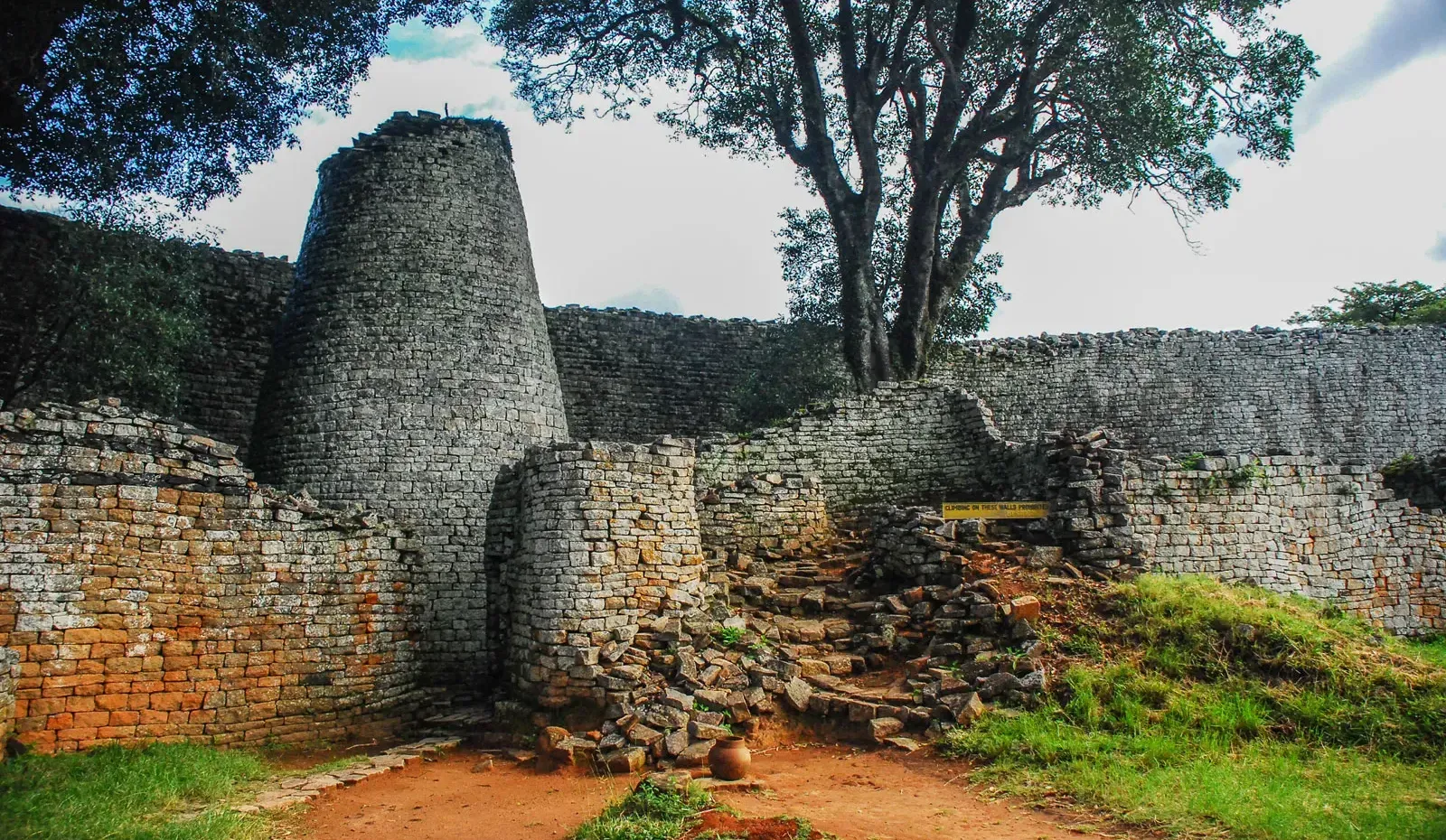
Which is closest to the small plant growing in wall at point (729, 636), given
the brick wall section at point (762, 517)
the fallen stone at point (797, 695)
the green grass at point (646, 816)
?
the fallen stone at point (797, 695)

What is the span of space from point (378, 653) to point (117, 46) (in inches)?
337

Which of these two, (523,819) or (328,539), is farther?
(328,539)

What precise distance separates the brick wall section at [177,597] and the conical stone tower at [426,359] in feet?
3.06

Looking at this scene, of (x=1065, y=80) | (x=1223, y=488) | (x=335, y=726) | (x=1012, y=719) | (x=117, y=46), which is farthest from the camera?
(x=1065, y=80)

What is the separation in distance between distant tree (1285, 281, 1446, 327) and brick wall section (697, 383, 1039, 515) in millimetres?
20513

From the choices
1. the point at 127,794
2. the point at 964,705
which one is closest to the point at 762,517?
the point at 964,705

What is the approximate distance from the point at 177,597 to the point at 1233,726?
8987mm

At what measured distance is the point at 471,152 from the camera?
41.3ft

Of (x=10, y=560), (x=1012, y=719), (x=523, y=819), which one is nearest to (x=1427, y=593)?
(x=1012, y=719)

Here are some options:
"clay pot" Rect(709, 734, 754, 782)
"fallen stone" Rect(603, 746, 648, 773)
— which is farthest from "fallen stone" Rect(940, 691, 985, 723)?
"fallen stone" Rect(603, 746, 648, 773)

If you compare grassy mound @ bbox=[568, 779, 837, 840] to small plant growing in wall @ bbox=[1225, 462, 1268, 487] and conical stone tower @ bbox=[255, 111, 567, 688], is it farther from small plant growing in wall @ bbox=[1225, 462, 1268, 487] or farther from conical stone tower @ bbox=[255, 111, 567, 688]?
small plant growing in wall @ bbox=[1225, 462, 1268, 487]

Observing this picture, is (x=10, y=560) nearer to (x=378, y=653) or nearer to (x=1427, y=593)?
(x=378, y=653)

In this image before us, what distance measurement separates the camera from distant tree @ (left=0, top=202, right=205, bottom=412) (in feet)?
40.2

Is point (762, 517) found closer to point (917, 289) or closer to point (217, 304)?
point (917, 289)
